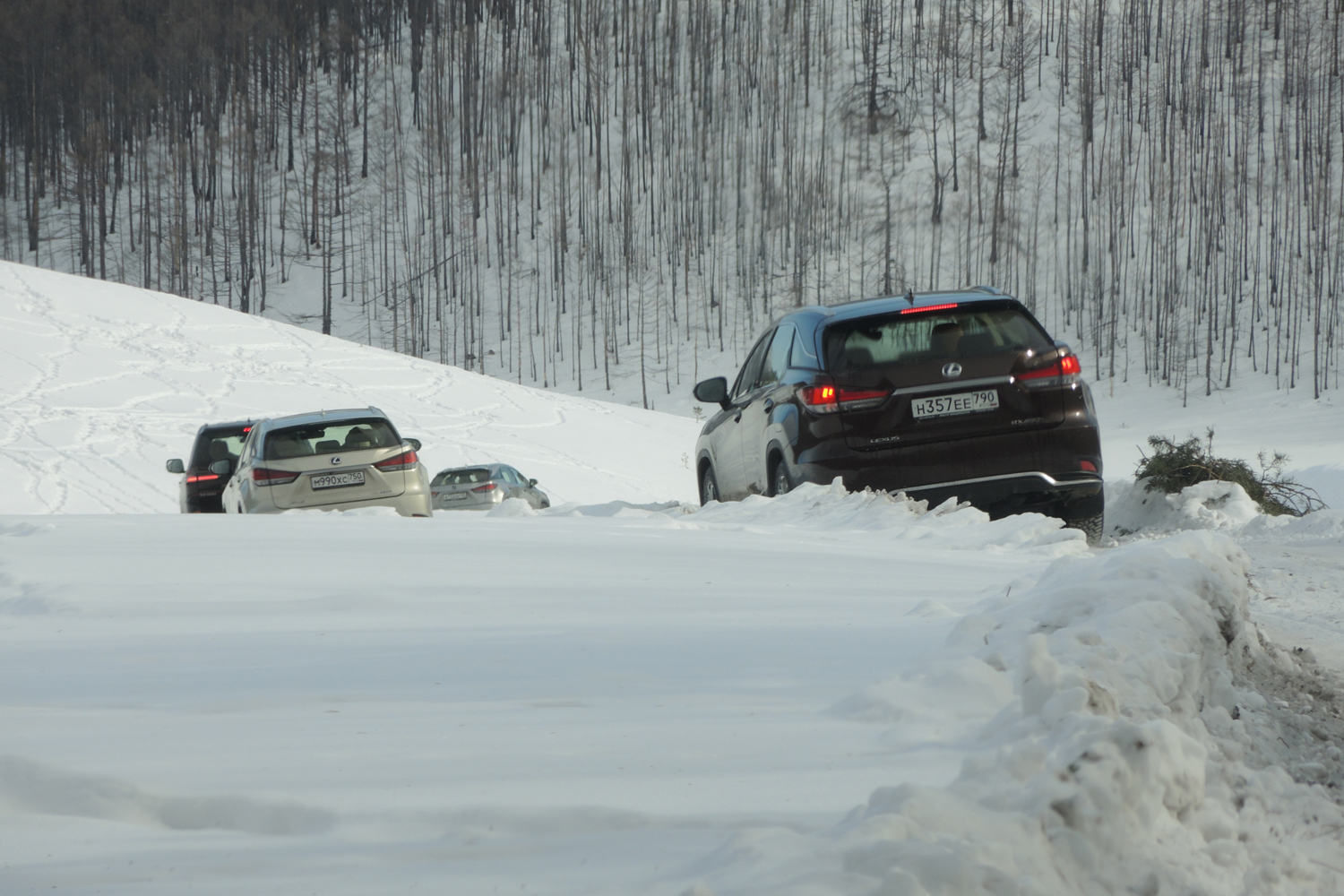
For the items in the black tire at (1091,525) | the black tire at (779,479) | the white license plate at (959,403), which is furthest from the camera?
the black tire at (779,479)

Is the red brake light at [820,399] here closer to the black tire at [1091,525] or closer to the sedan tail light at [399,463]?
the black tire at [1091,525]

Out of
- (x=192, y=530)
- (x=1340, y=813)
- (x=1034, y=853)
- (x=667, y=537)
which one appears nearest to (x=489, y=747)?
(x=1034, y=853)

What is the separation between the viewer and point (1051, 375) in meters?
6.47

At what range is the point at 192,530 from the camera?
571 centimetres

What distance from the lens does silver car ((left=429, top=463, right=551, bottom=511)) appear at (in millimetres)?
16875

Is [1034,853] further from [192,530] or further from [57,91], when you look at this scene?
[57,91]

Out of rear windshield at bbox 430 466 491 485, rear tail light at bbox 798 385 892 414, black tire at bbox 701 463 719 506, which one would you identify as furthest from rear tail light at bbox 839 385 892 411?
rear windshield at bbox 430 466 491 485

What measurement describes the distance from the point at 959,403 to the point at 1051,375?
578 mm

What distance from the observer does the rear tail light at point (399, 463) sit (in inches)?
408

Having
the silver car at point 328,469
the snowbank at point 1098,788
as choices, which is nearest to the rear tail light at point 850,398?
the snowbank at point 1098,788

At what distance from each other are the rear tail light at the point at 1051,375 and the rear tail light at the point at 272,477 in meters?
6.59

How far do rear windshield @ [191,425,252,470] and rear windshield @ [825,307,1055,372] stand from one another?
8.83 m

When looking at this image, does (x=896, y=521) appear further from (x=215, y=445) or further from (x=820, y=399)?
(x=215, y=445)

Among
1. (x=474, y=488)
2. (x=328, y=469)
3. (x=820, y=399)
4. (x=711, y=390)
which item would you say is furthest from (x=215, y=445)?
(x=820, y=399)
